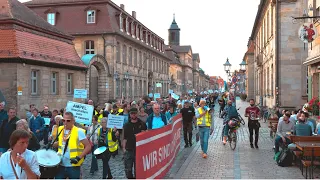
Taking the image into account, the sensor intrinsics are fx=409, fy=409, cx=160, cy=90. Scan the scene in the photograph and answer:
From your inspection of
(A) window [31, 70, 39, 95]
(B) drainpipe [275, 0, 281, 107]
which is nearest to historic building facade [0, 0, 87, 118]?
(A) window [31, 70, 39, 95]

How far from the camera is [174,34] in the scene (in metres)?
119

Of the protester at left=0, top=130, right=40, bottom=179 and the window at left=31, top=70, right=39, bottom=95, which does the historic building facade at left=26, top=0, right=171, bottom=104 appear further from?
the protester at left=0, top=130, right=40, bottom=179

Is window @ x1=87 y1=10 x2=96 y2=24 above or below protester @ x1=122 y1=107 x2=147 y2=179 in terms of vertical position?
above

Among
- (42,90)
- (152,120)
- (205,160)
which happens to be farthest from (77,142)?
(42,90)

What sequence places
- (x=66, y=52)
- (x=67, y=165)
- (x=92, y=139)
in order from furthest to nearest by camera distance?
1. (x=66, y=52)
2. (x=92, y=139)
3. (x=67, y=165)

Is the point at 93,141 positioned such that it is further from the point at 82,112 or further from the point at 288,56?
the point at 288,56

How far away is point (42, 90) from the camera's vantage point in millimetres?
22734

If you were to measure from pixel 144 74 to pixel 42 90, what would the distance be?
31162 mm

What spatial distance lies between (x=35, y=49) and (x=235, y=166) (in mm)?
14862

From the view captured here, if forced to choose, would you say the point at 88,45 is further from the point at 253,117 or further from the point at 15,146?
the point at 15,146

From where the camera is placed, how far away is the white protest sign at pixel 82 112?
33.3ft

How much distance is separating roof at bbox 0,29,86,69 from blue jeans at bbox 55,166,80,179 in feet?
48.6

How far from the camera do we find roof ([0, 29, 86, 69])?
20344mm

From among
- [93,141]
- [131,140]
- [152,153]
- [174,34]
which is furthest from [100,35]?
[174,34]
